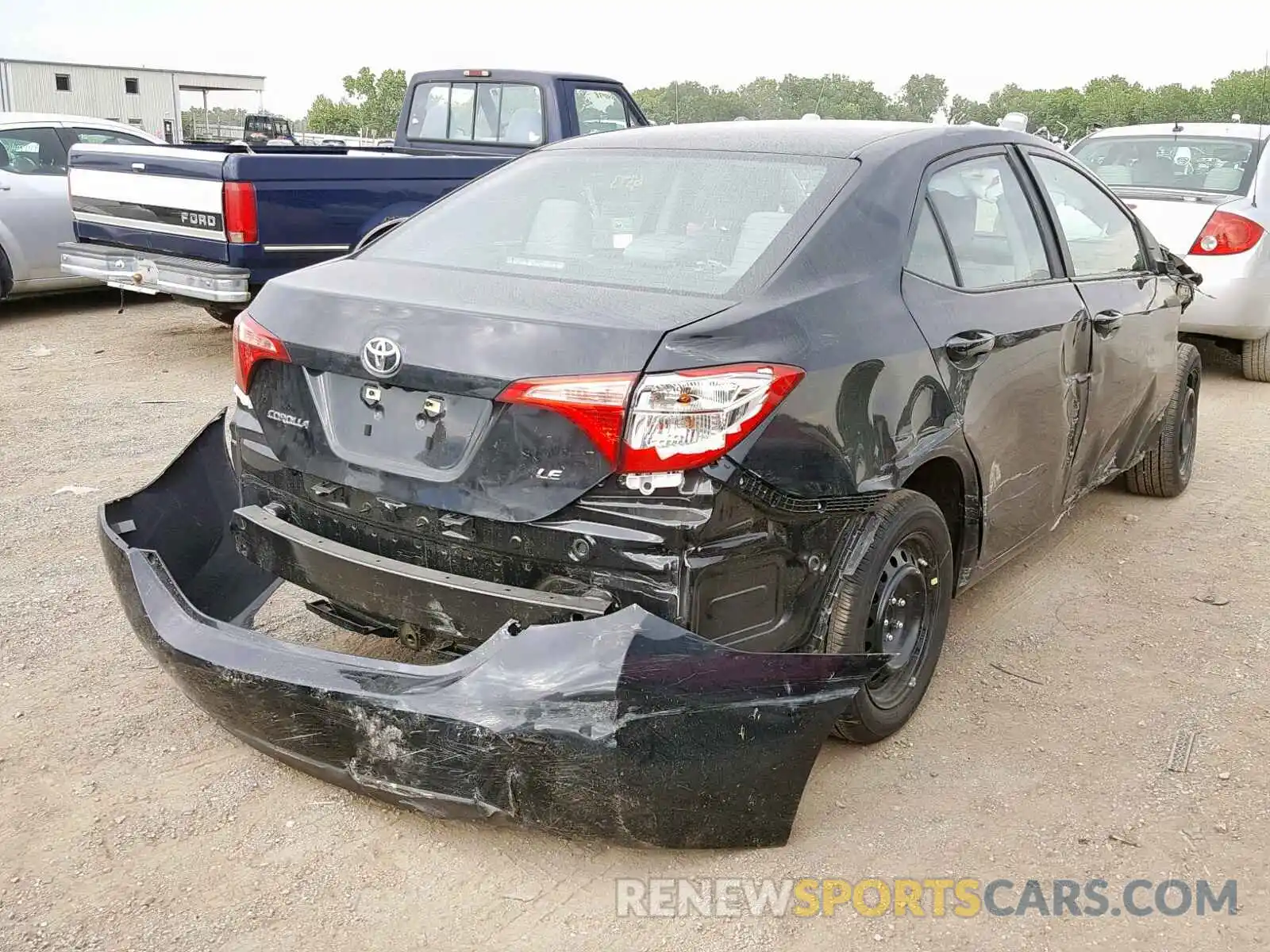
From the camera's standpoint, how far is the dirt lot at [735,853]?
2592 mm

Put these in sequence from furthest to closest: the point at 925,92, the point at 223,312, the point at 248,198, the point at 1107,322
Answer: the point at 925,92, the point at 223,312, the point at 248,198, the point at 1107,322

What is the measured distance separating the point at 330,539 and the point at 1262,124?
27.0ft

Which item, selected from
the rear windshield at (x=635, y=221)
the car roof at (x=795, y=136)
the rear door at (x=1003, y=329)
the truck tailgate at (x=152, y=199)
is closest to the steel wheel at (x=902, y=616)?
the rear door at (x=1003, y=329)

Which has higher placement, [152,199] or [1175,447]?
[152,199]

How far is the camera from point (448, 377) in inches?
106

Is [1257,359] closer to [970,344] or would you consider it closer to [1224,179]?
[1224,179]

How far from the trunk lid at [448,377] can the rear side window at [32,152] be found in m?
7.82

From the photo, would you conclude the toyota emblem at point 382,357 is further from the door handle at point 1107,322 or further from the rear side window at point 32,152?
the rear side window at point 32,152

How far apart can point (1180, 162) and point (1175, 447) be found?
12.7 feet

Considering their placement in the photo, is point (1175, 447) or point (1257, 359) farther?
point (1257, 359)

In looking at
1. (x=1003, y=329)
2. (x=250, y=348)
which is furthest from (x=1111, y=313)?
(x=250, y=348)

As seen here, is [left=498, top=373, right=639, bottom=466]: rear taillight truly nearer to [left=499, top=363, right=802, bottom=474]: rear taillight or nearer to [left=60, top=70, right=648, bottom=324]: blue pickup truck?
[left=499, top=363, right=802, bottom=474]: rear taillight

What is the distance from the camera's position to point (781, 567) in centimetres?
278

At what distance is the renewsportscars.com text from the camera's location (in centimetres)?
266
